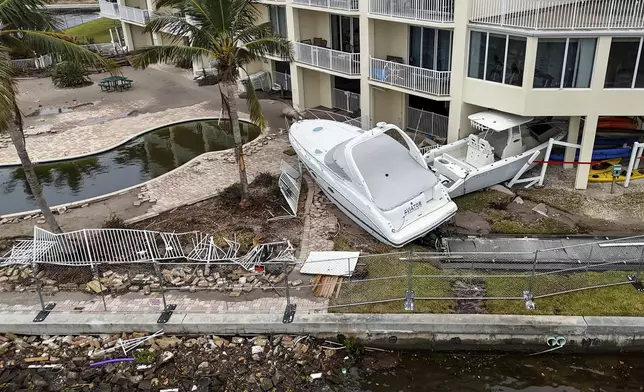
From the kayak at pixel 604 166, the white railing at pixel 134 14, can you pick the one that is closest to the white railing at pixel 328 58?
the kayak at pixel 604 166

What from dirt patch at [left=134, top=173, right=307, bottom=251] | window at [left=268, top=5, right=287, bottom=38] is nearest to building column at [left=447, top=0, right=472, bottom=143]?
dirt patch at [left=134, top=173, right=307, bottom=251]

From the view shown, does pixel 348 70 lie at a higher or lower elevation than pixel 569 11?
lower

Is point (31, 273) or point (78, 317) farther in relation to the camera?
point (31, 273)

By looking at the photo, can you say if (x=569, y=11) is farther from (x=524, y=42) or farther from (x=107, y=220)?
(x=107, y=220)

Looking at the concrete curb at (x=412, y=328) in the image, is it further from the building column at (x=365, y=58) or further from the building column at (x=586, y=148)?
the building column at (x=365, y=58)

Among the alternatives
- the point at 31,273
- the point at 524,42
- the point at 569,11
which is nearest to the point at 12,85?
the point at 31,273

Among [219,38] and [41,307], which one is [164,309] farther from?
[219,38]
